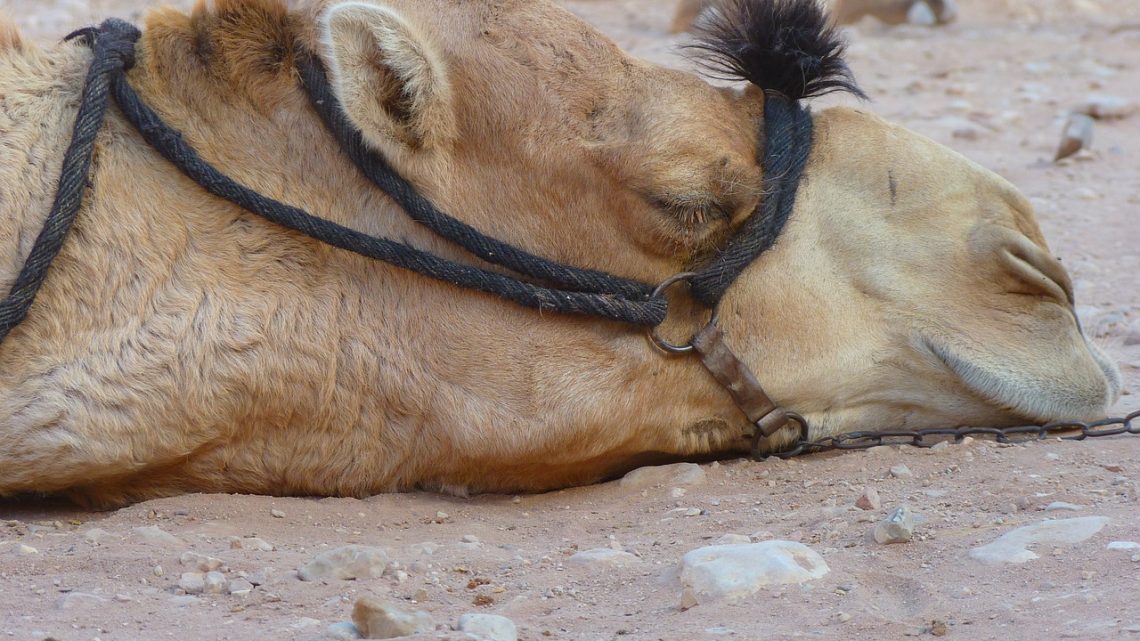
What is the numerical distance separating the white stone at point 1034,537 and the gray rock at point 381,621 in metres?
1.16

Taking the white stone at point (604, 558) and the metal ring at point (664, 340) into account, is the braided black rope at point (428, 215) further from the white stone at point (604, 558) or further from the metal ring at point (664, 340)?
the white stone at point (604, 558)

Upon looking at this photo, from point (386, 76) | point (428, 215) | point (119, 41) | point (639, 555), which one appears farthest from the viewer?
point (119, 41)

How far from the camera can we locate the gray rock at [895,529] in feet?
10.2

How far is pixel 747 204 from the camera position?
3.73 metres

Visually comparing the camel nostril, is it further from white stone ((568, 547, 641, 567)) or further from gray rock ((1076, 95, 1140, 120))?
gray rock ((1076, 95, 1140, 120))

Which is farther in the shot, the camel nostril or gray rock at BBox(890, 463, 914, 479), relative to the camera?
the camel nostril

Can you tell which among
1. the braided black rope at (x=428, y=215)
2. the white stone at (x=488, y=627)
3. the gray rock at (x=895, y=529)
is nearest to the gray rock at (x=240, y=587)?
the white stone at (x=488, y=627)

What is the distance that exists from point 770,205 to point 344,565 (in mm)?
1490

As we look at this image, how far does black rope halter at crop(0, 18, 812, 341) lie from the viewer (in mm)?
3578

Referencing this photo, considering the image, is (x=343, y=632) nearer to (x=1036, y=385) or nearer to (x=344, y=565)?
(x=344, y=565)

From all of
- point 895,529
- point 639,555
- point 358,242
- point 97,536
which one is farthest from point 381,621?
point 358,242

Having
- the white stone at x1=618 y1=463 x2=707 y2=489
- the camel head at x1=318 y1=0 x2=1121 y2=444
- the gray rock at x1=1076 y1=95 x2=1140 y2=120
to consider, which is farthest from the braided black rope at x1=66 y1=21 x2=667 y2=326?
the gray rock at x1=1076 y1=95 x2=1140 y2=120

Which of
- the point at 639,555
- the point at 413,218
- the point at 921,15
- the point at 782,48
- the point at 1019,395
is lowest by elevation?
the point at 639,555

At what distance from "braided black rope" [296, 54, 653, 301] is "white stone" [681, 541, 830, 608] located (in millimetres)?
917
